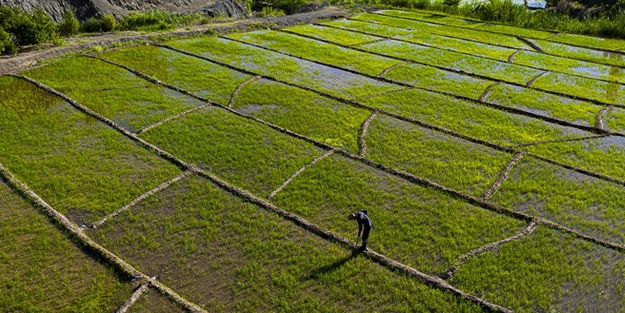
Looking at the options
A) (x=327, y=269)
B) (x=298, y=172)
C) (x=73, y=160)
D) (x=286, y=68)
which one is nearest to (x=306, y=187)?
(x=298, y=172)

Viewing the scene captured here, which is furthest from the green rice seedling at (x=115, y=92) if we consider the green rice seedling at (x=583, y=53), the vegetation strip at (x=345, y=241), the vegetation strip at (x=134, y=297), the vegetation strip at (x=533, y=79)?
the green rice seedling at (x=583, y=53)

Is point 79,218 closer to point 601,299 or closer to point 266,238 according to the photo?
point 266,238

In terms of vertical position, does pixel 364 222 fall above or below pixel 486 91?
below

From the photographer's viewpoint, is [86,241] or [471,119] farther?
[471,119]

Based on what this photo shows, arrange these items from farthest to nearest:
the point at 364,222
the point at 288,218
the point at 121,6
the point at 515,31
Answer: the point at 515,31
the point at 121,6
the point at 288,218
the point at 364,222

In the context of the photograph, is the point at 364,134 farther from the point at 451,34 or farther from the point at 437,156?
the point at 451,34

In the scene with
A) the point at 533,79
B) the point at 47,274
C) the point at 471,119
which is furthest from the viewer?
the point at 533,79

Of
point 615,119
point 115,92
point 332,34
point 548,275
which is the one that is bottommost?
point 548,275
